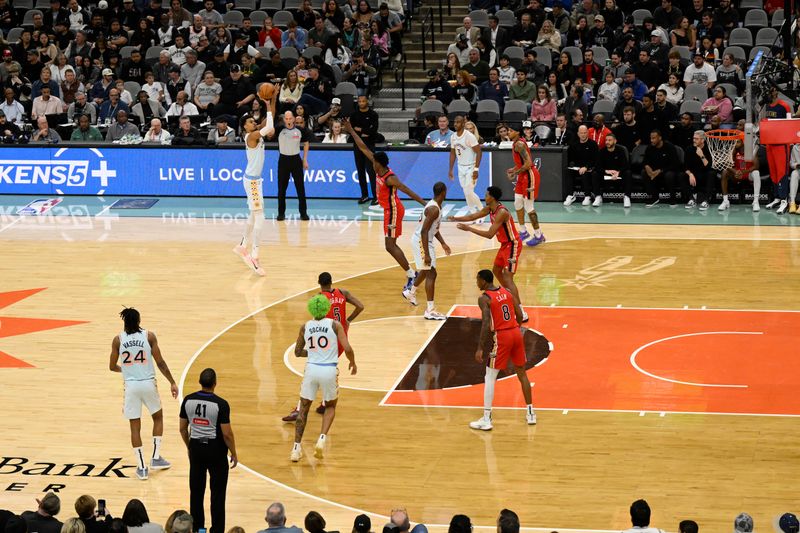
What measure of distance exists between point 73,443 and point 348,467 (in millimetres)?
2994

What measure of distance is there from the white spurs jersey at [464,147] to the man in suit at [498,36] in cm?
647

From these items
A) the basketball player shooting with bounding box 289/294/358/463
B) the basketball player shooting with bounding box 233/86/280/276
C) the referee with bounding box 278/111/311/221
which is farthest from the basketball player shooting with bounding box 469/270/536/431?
the referee with bounding box 278/111/311/221

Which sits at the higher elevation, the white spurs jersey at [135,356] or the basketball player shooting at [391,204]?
the basketball player shooting at [391,204]

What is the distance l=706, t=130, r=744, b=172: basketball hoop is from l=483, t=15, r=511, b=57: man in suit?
Answer: 6498mm

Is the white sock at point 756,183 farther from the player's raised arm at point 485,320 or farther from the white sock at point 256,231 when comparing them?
the player's raised arm at point 485,320

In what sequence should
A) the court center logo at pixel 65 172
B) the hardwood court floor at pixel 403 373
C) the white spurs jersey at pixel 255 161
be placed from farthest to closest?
1. the court center logo at pixel 65 172
2. the white spurs jersey at pixel 255 161
3. the hardwood court floor at pixel 403 373

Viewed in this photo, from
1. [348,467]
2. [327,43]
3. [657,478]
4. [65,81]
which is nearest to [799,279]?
[657,478]

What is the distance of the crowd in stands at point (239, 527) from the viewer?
8422mm

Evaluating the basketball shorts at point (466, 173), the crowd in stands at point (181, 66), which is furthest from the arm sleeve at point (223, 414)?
the crowd in stands at point (181, 66)

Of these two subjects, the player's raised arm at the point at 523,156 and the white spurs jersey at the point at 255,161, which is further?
the player's raised arm at the point at 523,156

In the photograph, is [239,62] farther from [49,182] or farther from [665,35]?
[665,35]

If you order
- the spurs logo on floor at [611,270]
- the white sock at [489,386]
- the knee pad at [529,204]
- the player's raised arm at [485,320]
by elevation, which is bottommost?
the white sock at [489,386]

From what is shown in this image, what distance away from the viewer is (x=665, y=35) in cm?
2802

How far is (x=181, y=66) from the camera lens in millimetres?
29656
